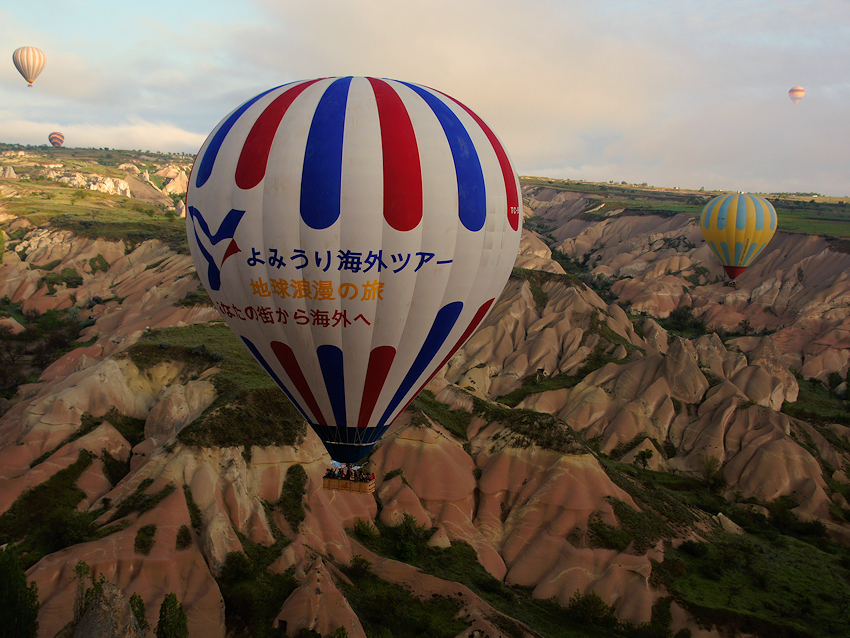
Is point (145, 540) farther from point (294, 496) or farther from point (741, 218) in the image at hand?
point (741, 218)

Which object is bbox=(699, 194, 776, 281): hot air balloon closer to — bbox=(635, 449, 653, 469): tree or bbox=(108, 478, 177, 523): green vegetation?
bbox=(635, 449, 653, 469): tree

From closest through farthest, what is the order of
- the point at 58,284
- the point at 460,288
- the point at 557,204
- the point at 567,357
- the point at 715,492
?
1. the point at 460,288
2. the point at 715,492
3. the point at 567,357
4. the point at 58,284
5. the point at 557,204

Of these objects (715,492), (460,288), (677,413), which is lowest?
(715,492)

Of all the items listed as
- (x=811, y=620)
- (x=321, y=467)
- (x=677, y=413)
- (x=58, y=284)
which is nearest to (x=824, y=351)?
(x=677, y=413)

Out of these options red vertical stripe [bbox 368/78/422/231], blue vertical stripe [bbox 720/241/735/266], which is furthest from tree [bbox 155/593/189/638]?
blue vertical stripe [bbox 720/241/735/266]

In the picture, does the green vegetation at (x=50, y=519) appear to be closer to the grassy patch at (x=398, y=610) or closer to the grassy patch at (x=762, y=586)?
the grassy patch at (x=398, y=610)

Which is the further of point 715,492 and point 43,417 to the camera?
point 715,492

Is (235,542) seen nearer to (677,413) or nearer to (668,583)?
(668,583)
